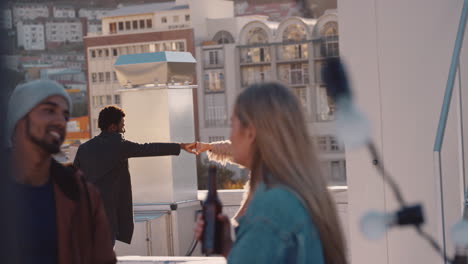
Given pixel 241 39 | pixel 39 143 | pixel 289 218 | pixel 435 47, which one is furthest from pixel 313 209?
pixel 241 39

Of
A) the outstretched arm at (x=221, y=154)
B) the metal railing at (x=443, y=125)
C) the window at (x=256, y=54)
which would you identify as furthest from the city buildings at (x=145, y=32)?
the metal railing at (x=443, y=125)

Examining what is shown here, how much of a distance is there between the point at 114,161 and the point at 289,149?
2987mm

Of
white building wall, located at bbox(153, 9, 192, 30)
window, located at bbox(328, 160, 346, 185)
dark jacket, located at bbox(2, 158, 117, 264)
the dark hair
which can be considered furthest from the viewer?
white building wall, located at bbox(153, 9, 192, 30)

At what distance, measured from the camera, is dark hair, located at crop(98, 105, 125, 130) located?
4.65 m

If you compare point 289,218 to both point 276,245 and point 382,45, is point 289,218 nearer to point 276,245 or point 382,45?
point 276,245

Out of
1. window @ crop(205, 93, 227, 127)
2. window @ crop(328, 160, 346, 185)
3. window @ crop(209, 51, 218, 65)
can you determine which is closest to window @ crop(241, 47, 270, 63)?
window @ crop(209, 51, 218, 65)

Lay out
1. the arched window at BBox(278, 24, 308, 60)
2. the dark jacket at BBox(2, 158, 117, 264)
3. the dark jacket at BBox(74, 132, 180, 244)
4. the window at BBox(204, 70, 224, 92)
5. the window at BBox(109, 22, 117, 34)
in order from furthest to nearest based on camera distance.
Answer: the window at BBox(109, 22, 117, 34) → the window at BBox(204, 70, 224, 92) → the arched window at BBox(278, 24, 308, 60) → the dark jacket at BBox(74, 132, 180, 244) → the dark jacket at BBox(2, 158, 117, 264)

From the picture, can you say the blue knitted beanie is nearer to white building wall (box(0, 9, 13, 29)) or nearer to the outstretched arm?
white building wall (box(0, 9, 13, 29))

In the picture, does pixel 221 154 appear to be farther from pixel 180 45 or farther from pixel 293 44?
pixel 180 45

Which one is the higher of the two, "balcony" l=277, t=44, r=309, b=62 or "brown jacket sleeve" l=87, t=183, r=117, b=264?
"balcony" l=277, t=44, r=309, b=62

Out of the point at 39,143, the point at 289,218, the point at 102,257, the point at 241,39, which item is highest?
the point at 241,39

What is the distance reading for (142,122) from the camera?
636cm

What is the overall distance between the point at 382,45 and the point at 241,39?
50.3 meters

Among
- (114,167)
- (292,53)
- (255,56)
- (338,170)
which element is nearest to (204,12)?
(255,56)
